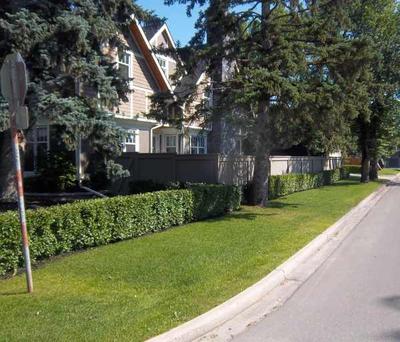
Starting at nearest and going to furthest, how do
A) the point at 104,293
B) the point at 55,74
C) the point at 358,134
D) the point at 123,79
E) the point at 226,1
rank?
the point at 104,293 < the point at 55,74 < the point at 123,79 < the point at 226,1 < the point at 358,134

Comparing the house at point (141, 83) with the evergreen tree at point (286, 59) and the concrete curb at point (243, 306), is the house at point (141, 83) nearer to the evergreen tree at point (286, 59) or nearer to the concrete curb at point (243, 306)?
the evergreen tree at point (286, 59)

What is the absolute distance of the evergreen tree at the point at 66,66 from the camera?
11.2m

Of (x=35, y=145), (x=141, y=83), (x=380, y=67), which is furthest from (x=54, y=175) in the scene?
(x=380, y=67)

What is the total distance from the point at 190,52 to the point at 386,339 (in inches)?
488

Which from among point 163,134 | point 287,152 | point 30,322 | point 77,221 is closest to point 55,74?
point 77,221

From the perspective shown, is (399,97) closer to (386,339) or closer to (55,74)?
(55,74)

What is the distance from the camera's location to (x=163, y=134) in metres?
28.6

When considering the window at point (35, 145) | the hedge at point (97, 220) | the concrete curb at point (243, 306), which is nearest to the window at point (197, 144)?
the window at point (35, 145)

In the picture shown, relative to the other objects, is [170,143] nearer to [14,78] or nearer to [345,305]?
[14,78]

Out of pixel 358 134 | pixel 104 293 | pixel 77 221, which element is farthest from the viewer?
pixel 358 134

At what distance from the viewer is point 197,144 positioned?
102ft

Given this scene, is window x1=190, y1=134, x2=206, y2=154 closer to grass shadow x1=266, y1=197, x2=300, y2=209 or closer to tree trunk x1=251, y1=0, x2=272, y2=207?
grass shadow x1=266, y1=197, x2=300, y2=209

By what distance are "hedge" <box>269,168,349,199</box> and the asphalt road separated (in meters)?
11.2

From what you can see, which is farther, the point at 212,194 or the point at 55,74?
the point at 212,194
